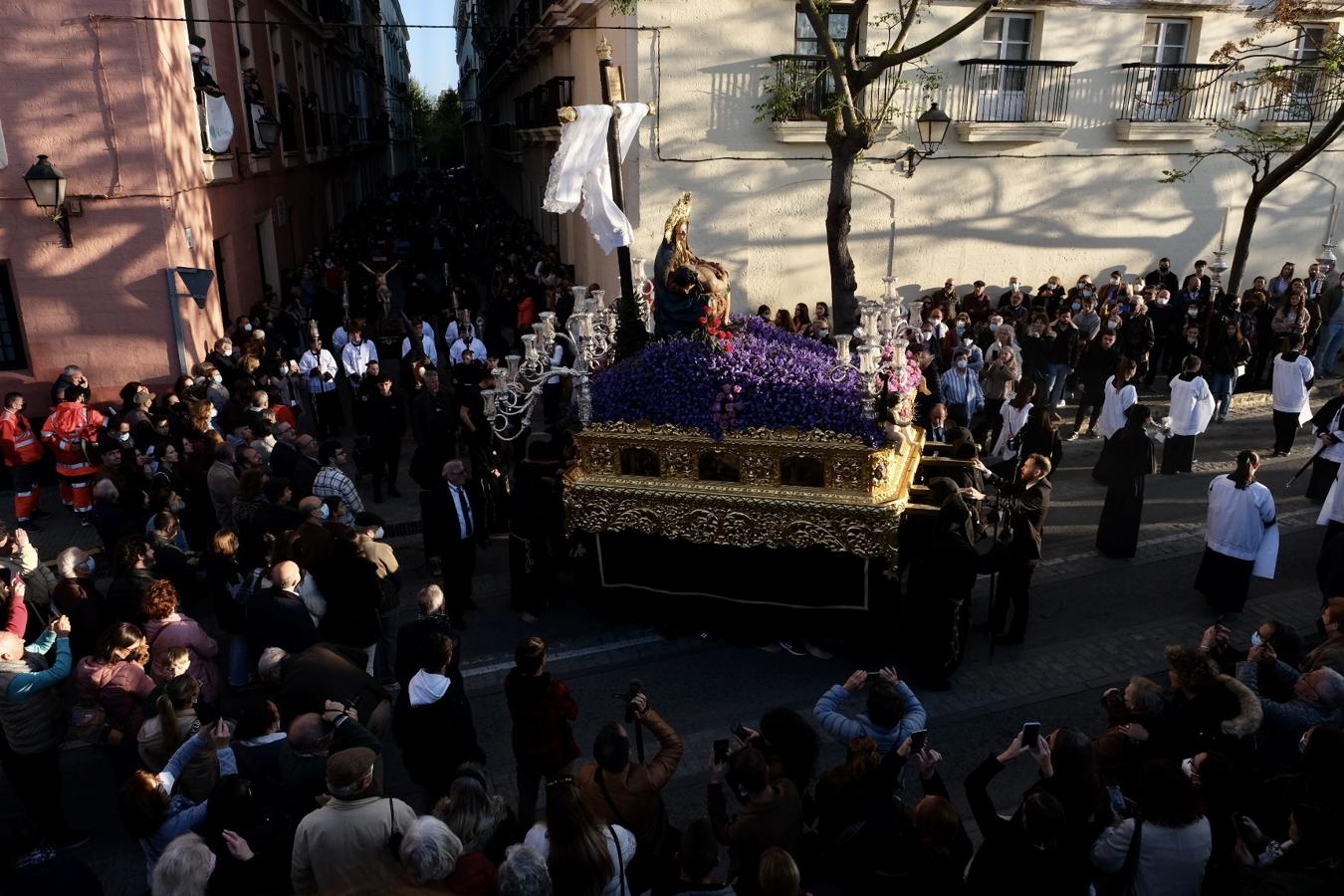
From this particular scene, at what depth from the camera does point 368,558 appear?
6.84 metres

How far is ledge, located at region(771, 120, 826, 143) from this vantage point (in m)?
16.1

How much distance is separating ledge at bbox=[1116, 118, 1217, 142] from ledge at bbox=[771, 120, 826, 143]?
18.4 feet

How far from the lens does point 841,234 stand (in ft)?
43.2

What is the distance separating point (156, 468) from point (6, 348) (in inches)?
Answer: 192

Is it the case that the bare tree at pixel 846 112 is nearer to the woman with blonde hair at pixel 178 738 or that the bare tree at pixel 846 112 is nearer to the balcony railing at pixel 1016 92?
the balcony railing at pixel 1016 92

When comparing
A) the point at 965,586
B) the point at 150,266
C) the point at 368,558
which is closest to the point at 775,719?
the point at 965,586

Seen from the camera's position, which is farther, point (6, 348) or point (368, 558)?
point (6, 348)

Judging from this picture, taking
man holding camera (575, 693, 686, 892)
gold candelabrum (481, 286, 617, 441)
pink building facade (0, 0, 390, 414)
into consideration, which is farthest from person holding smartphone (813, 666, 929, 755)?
pink building facade (0, 0, 390, 414)

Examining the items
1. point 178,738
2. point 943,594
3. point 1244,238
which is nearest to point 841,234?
point 1244,238

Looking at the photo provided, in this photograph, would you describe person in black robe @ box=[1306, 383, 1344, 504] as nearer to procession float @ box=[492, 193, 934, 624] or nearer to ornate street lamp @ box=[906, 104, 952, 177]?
procession float @ box=[492, 193, 934, 624]

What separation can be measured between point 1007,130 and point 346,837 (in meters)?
16.1

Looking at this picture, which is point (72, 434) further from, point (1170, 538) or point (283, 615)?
point (1170, 538)

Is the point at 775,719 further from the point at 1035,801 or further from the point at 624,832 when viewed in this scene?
the point at 1035,801

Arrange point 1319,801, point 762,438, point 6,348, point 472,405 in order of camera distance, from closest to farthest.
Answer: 1. point 1319,801
2. point 762,438
3. point 472,405
4. point 6,348
